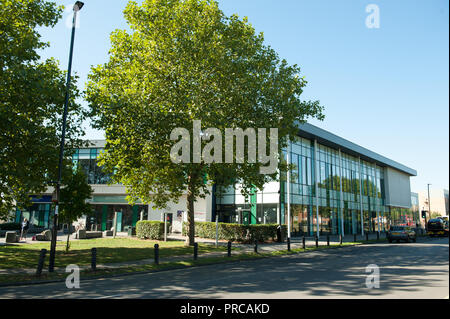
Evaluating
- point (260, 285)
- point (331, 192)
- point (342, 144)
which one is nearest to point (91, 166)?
point (331, 192)

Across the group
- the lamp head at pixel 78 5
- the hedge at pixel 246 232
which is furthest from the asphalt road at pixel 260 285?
the hedge at pixel 246 232

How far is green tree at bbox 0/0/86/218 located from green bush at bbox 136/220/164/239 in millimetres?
13245

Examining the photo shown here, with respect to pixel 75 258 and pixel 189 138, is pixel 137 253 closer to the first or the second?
pixel 75 258

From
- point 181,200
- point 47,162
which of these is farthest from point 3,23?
point 181,200

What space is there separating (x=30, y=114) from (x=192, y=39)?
938 cm

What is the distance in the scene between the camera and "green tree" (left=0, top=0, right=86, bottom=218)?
14602mm

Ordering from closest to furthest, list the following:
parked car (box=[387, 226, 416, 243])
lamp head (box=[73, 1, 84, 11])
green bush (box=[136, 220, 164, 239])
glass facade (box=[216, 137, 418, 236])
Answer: lamp head (box=[73, 1, 84, 11])
green bush (box=[136, 220, 164, 239])
parked car (box=[387, 226, 416, 243])
glass facade (box=[216, 137, 418, 236])

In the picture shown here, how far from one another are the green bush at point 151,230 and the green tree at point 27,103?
1324 cm

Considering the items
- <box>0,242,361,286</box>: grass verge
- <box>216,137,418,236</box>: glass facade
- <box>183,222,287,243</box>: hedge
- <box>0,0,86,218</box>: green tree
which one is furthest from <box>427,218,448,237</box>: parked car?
<box>0,0,86,218</box>: green tree

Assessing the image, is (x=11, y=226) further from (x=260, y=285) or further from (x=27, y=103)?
(x=260, y=285)

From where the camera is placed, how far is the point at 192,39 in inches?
750

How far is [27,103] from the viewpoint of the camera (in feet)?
49.6

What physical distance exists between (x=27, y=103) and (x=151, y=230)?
677 inches

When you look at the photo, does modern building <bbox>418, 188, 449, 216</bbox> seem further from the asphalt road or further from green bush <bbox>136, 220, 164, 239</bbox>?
→ the asphalt road
